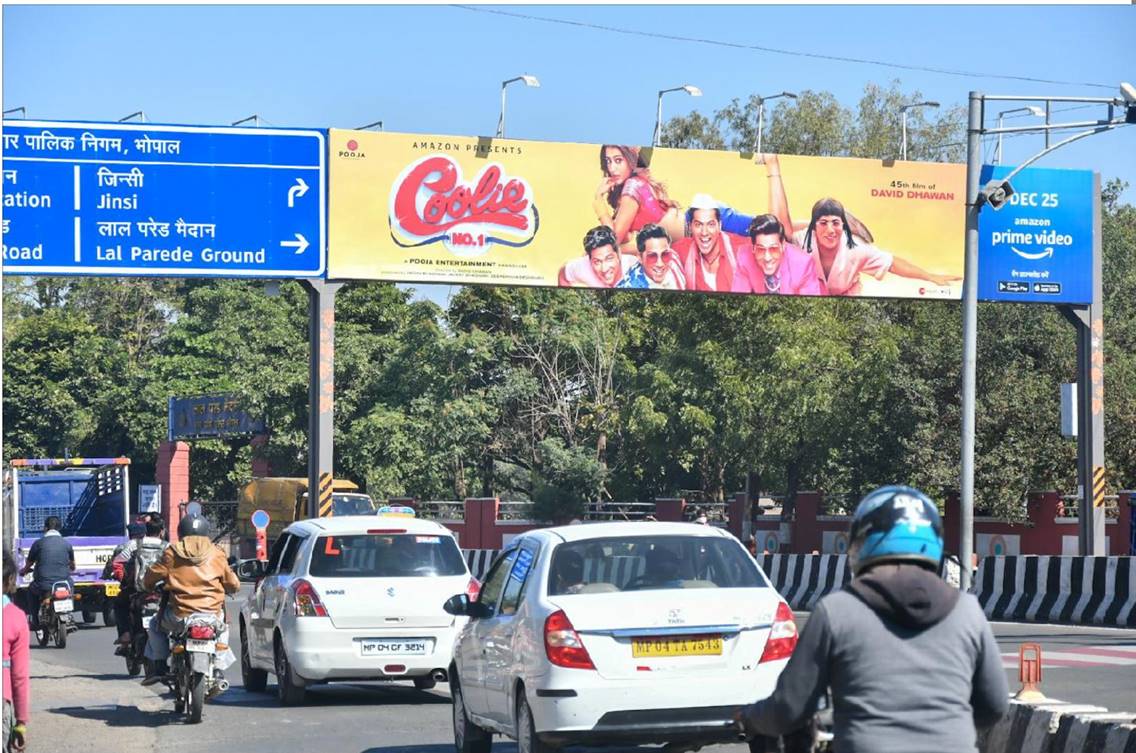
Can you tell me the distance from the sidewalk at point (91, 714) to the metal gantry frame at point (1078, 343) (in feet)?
27.0

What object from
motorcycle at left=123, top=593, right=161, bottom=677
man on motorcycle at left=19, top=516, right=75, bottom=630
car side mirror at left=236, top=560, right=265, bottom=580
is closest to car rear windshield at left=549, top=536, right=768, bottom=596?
car side mirror at left=236, top=560, right=265, bottom=580

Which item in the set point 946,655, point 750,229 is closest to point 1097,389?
point 750,229

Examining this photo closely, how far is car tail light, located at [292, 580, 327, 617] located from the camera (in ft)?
48.8

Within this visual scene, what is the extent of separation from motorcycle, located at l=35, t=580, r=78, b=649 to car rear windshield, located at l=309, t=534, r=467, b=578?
30.1 ft

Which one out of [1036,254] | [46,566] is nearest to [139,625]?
[46,566]

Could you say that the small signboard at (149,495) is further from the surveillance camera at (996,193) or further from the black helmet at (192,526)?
the black helmet at (192,526)

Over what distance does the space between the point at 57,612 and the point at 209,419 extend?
3433cm

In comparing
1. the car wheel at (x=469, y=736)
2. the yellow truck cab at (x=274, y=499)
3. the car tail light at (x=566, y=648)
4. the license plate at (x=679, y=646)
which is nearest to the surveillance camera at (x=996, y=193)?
the car wheel at (x=469, y=736)

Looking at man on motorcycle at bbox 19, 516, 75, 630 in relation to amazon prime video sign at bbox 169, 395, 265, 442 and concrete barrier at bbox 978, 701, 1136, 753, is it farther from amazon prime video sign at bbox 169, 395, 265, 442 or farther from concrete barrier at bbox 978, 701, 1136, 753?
amazon prime video sign at bbox 169, 395, 265, 442

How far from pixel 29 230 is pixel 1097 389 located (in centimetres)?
1909

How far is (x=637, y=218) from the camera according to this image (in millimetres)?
30109

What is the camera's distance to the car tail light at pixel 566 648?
988 cm

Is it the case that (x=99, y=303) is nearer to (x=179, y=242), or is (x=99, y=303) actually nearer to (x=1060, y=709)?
(x=179, y=242)

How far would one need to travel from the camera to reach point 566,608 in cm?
1003
